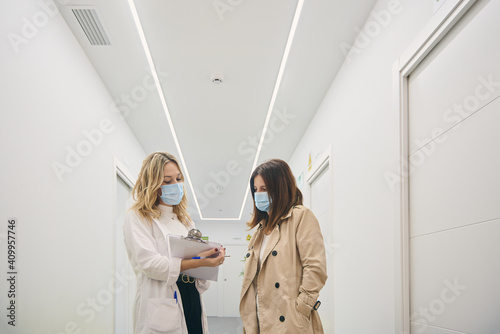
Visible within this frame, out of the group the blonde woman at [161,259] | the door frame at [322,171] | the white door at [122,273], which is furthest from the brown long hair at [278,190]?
the white door at [122,273]

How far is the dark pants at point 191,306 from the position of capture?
6.23 feet

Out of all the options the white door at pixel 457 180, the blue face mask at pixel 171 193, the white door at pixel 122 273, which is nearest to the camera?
the white door at pixel 457 180

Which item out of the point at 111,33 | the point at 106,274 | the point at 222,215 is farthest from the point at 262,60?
the point at 222,215

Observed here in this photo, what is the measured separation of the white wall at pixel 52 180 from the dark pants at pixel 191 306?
684mm

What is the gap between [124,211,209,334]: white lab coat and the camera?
178cm

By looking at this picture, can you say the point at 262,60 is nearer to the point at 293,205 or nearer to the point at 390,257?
the point at 293,205

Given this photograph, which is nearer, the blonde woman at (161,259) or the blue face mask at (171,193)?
the blonde woman at (161,259)

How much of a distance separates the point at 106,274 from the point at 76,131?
4.57 ft

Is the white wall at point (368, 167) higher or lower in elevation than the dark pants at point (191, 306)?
higher

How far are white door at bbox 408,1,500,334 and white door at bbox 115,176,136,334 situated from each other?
3.32 m

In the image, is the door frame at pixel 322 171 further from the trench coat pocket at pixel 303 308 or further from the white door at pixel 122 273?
the white door at pixel 122 273

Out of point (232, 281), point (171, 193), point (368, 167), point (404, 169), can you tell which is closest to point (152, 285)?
point (171, 193)

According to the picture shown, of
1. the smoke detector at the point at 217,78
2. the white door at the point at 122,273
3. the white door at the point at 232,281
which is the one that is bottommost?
the white door at the point at 232,281

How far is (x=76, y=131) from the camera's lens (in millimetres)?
2979
